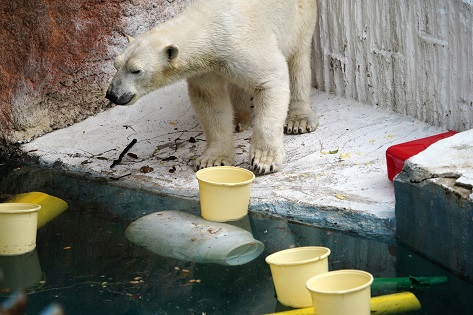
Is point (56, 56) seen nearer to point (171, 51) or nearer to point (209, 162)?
point (209, 162)

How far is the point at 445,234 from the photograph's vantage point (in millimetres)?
3459

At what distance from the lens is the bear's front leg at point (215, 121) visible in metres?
5.10

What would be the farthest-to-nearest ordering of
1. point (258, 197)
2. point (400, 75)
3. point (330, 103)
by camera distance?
point (330, 103) → point (400, 75) → point (258, 197)

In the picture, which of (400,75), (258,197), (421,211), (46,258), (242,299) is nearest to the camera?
(242,299)

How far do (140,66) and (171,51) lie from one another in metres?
0.19

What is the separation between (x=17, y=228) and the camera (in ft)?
12.9

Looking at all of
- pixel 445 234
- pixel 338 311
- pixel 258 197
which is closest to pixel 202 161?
pixel 258 197

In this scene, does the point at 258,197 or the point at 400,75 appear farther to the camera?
the point at 400,75

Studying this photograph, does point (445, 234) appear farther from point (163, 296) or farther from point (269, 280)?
point (163, 296)

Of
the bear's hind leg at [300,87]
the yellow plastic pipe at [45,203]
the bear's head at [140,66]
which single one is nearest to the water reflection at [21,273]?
the yellow plastic pipe at [45,203]

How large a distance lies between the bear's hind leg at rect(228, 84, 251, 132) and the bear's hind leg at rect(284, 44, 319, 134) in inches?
12.6

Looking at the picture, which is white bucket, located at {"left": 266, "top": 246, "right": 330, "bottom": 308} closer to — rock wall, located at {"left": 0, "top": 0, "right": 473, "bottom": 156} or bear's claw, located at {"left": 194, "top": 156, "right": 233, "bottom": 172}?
bear's claw, located at {"left": 194, "top": 156, "right": 233, "bottom": 172}

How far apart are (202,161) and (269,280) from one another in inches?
67.2

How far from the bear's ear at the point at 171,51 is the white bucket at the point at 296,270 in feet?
5.46
